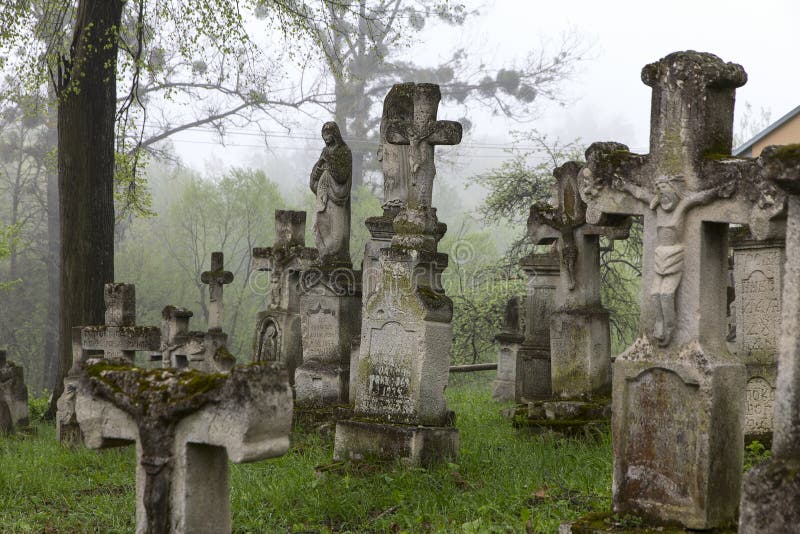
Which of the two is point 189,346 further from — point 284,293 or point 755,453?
point 755,453

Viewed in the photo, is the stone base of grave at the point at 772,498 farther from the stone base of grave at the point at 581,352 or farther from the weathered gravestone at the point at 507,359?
the weathered gravestone at the point at 507,359

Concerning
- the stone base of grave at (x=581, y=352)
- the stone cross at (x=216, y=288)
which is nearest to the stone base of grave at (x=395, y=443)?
the stone base of grave at (x=581, y=352)

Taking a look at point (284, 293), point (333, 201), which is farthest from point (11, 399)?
point (333, 201)

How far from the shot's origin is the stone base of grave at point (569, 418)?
9.73 m

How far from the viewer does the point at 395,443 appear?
26.7 ft

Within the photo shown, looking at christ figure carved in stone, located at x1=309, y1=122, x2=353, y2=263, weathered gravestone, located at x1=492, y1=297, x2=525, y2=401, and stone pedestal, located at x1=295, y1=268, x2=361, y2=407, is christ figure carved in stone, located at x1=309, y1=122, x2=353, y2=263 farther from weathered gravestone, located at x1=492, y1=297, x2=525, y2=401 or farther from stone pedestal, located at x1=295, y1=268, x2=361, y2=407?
weathered gravestone, located at x1=492, y1=297, x2=525, y2=401

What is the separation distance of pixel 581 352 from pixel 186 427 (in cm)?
689

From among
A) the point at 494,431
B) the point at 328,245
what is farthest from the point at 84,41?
the point at 494,431

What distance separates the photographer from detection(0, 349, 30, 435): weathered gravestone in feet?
43.1

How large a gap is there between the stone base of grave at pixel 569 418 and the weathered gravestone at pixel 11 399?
7.37 metres

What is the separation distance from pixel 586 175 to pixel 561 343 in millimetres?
4814

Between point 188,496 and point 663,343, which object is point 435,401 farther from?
point 188,496

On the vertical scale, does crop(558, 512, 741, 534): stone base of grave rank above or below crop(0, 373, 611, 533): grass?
above

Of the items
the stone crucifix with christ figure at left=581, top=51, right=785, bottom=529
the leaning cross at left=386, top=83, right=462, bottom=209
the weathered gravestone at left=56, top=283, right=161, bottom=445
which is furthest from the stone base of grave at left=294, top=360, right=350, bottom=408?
the stone crucifix with christ figure at left=581, top=51, right=785, bottom=529
